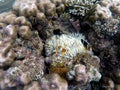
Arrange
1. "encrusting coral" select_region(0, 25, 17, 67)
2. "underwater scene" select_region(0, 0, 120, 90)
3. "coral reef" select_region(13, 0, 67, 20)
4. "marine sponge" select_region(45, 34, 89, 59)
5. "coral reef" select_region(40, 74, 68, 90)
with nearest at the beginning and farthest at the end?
1. "coral reef" select_region(40, 74, 68, 90)
2. "underwater scene" select_region(0, 0, 120, 90)
3. "encrusting coral" select_region(0, 25, 17, 67)
4. "marine sponge" select_region(45, 34, 89, 59)
5. "coral reef" select_region(13, 0, 67, 20)

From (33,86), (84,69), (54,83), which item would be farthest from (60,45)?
(33,86)

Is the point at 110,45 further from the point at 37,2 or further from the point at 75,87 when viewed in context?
the point at 37,2

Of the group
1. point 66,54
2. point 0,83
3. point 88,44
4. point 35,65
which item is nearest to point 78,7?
point 88,44

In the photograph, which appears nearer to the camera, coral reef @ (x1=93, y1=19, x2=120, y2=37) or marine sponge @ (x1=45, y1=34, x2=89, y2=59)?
marine sponge @ (x1=45, y1=34, x2=89, y2=59)

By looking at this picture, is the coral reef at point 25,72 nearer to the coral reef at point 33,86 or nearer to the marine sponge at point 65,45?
the coral reef at point 33,86

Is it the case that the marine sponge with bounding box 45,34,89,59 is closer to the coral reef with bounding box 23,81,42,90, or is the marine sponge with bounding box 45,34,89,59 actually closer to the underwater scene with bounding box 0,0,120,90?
the underwater scene with bounding box 0,0,120,90

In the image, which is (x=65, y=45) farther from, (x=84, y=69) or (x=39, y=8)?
(x=39, y=8)

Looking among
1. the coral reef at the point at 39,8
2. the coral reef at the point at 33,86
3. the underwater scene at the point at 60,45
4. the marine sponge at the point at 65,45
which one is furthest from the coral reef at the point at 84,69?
the coral reef at the point at 39,8

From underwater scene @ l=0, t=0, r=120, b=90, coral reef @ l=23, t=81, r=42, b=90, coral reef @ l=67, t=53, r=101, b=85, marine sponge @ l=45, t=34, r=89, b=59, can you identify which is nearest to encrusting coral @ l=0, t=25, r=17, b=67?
underwater scene @ l=0, t=0, r=120, b=90
